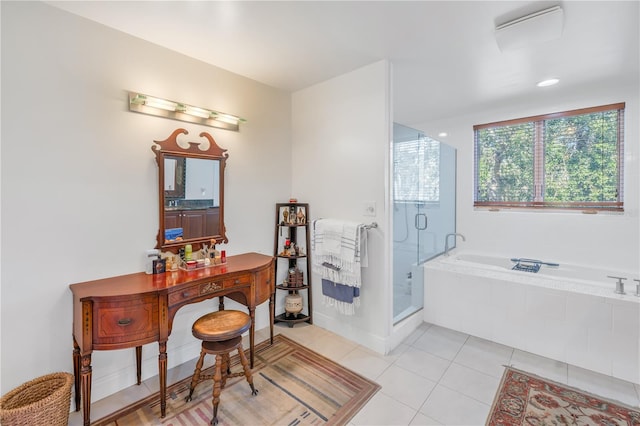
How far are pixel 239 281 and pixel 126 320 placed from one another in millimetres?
721

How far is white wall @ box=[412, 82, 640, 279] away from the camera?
2.89 metres

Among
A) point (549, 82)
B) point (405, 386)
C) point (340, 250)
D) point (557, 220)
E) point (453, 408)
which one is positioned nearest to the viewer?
point (453, 408)

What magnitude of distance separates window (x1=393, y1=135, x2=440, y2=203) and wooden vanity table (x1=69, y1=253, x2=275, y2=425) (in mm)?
1687

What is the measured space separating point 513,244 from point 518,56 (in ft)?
7.31

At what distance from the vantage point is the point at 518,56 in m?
2.33

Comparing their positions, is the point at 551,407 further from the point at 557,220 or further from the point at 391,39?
the point at 391,39

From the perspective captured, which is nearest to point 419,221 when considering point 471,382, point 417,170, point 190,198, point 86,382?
point 417,170

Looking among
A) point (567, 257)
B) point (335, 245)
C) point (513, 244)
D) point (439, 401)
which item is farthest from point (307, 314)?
point (567, 257)

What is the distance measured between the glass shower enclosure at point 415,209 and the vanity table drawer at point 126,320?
1947mm

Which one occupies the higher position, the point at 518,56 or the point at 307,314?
the point at 518,56

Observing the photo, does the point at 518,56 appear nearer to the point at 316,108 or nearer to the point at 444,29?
the point at 444,29

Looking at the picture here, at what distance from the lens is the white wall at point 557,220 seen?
2895mm

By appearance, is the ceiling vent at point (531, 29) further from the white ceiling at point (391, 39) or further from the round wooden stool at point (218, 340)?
the round wooden stool at point (218, 340)

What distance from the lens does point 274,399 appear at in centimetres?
192
